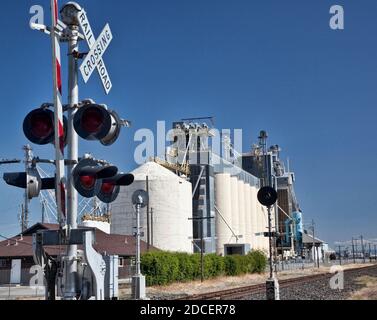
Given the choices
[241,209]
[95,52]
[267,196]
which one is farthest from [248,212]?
[95,52]

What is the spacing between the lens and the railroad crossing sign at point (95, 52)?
269 inches

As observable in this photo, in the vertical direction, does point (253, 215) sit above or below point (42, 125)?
above

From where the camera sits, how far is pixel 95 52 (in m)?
7.01

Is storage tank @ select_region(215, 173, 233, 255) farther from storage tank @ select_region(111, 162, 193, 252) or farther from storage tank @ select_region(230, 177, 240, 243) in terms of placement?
storage tank @ select_region(111, 162, 193, 252)

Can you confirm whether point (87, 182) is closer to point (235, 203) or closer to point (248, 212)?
point (235, 203)

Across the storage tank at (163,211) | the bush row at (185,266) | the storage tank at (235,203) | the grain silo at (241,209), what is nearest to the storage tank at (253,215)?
the grain silo at (241,209)

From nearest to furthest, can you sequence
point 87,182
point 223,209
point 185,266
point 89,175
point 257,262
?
1. point 89,175
2. point 87,182
3. point 185,266
4. point 257,262
5. point 223,209

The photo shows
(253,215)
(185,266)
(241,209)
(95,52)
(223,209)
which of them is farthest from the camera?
(253,215)

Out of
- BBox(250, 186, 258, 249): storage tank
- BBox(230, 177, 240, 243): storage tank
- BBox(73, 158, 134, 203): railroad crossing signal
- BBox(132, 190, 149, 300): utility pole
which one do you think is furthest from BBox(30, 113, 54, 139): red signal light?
Answer: BBox(250, 186, 258, 249): storage tank

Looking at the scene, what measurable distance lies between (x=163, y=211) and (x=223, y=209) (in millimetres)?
20261

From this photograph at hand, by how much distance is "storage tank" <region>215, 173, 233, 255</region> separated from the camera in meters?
80.5

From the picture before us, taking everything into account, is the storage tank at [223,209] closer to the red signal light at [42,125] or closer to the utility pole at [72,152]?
the utility pole at [72,152]
